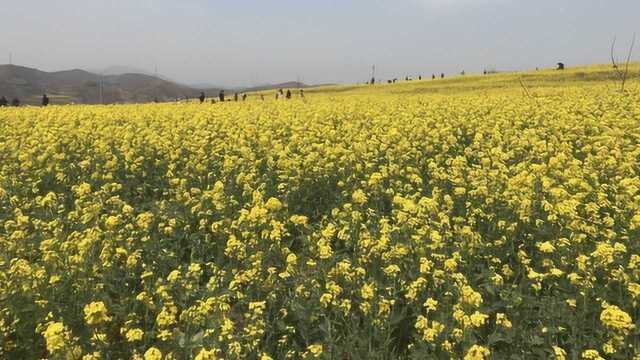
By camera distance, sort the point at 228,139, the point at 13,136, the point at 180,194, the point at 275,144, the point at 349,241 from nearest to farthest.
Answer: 1. the point at 349,241
2. the point at 180,194
3. the point at 275,144
4. the point at 228,139
5. the point at 13,136

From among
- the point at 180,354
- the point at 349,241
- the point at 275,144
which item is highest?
the point at 275,144

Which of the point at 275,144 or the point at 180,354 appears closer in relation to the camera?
the point at 180,354

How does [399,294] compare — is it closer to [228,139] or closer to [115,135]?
[228,139]

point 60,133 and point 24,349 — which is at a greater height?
point 60,133

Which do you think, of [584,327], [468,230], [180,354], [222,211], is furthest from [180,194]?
[584,327]

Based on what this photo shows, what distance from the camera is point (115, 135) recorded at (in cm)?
1327

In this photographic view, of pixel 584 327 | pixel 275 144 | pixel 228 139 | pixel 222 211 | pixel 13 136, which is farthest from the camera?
Result: pixel 13 136

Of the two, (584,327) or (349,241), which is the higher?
(349,241)

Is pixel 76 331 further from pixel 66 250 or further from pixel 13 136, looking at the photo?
pixel 13 136

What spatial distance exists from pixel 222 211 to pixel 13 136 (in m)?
9.89

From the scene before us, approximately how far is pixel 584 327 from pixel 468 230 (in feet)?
5.26

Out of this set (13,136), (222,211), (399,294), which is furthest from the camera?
(13,136)

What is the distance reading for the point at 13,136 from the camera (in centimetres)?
1405

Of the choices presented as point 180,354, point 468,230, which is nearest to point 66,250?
point 180,354
